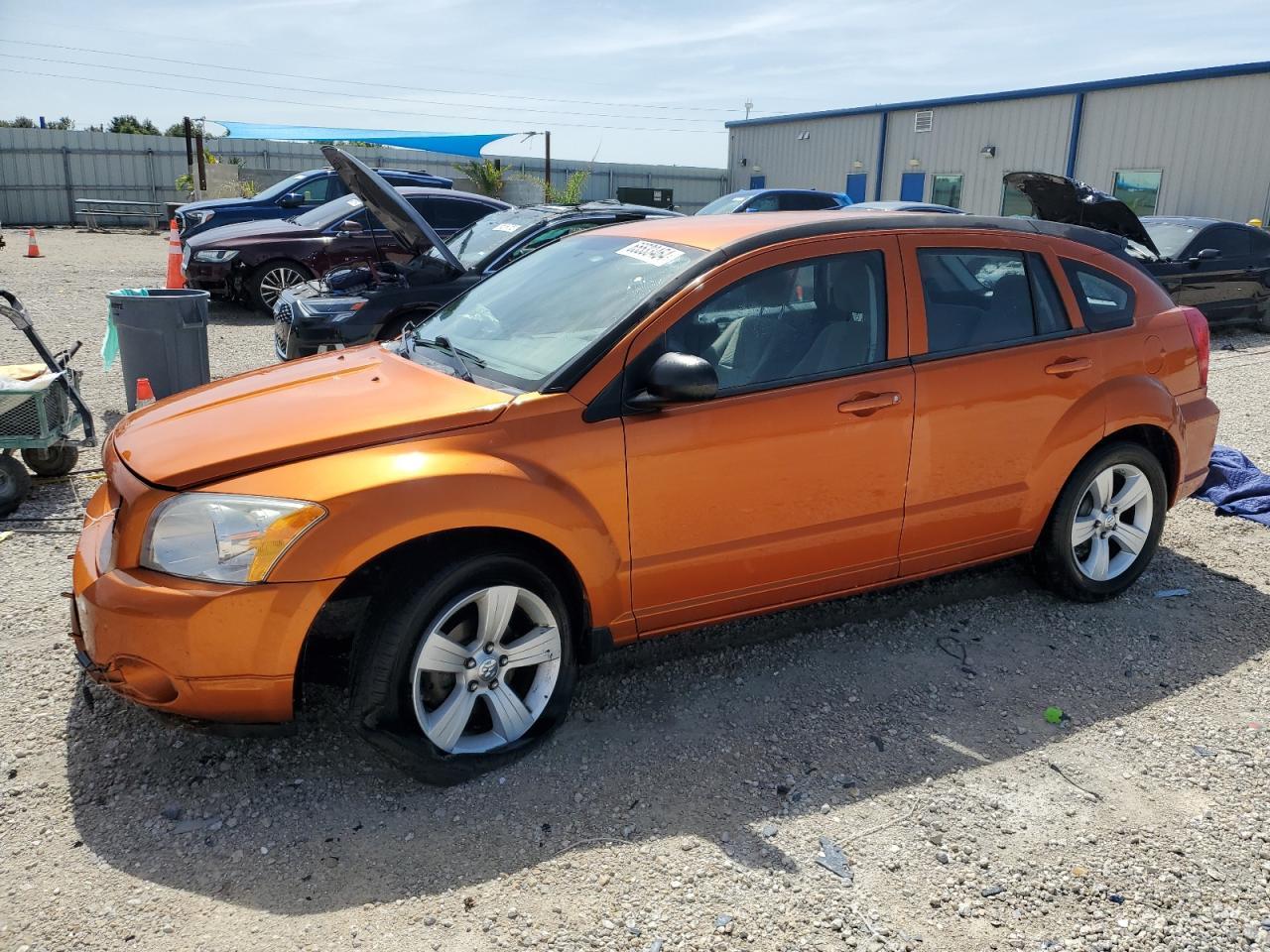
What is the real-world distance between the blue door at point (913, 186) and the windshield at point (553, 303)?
80.2 feet

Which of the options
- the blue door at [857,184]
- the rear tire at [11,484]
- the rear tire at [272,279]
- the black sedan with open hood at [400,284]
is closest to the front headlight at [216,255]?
the rear tire at [272,279]

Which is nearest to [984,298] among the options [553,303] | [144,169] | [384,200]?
[553,303]

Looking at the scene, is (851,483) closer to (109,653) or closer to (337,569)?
(337,569)

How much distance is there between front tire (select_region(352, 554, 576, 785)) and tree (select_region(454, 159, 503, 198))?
2819 cm


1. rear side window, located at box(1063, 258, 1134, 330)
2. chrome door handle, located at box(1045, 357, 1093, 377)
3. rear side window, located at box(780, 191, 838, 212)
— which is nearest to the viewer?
chrome door handle, located at box(1045, 357, 1093, 377)

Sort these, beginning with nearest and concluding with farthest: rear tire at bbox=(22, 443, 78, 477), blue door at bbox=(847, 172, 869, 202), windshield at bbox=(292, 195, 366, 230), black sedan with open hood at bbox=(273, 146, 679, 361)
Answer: rear tire at bbox=(22, 443, 78, 477) → black sedan with open hood at bbox=(273, 146, 679, 361) → windshield at bbox=(292, 195, 366, 230) → blue door at bbox=(847, 172, 869, 202)

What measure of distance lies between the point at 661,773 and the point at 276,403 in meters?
1.78

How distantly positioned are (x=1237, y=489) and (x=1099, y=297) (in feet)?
8.01

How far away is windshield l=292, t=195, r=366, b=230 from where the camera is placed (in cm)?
1199

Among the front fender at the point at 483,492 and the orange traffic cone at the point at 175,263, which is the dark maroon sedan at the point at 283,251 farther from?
the front fender at the point at 483,492

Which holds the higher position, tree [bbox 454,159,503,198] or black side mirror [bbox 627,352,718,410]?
tree [bbox 454,159,503,198]

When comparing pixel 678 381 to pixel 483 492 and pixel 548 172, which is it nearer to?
pixel 483 492

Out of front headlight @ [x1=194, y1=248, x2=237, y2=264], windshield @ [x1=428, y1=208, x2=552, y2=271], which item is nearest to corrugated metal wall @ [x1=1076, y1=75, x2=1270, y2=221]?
windshield @ [x1=428, y1=208, x2=552, y2=271]

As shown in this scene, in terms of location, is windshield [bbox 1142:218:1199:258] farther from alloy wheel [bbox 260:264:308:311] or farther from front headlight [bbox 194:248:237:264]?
front headlight [bbox 194:248:237:264]
